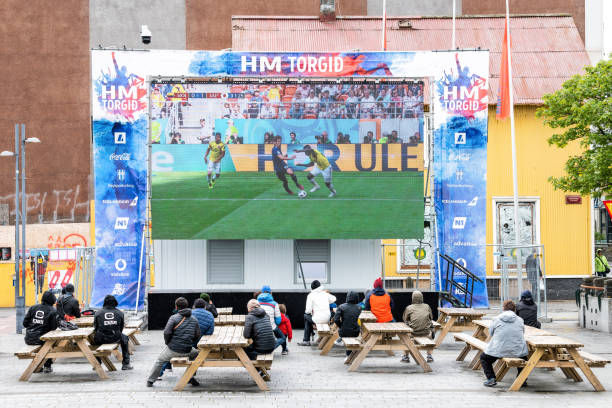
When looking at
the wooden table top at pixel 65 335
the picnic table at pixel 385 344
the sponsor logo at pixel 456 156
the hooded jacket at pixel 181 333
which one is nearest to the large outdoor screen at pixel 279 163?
the sponsor logo at pixel 456 156

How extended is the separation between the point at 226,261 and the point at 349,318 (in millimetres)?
8060

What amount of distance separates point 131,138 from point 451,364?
11927 mm

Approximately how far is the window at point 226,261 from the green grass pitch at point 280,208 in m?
1.09

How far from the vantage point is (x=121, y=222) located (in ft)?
79.3

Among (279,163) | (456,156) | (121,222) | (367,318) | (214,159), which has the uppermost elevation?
(456,156)

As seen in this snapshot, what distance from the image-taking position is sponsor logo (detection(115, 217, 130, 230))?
79.2 feet

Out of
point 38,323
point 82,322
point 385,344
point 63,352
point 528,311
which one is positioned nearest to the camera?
point 63,352

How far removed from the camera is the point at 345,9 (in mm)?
42656

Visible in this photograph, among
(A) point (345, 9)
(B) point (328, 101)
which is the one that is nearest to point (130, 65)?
(B) point (328, 101)

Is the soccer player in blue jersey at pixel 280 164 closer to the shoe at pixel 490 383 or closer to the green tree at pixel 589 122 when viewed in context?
the green tree at pixel 589 122

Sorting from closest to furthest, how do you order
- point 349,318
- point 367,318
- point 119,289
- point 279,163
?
point 349,318
point 367,318
point 279,163
point 119,289

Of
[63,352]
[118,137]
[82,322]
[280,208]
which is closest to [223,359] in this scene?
[63,352]

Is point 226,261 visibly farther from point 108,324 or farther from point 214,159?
point 108,324

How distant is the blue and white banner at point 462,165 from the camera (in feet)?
81.9
